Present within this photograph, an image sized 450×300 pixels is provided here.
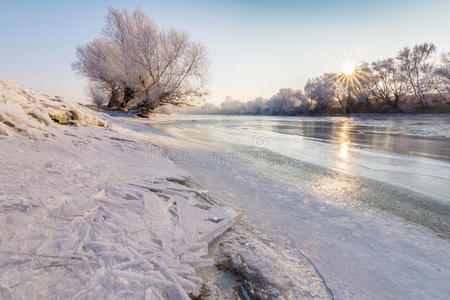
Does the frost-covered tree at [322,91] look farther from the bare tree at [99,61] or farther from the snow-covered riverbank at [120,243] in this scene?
the snow-covered riverbank at [120,243]

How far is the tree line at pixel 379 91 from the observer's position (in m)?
31.0

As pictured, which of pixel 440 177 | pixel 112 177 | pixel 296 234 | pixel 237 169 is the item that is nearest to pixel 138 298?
pixel 296 234

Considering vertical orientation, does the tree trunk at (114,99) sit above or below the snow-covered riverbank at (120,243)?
above

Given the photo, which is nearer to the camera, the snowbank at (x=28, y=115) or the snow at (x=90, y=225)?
the snow at (x=90, y=225)

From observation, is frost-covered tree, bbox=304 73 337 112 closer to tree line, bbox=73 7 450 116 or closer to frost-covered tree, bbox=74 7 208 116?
tree line, bbox=73 7 450 116

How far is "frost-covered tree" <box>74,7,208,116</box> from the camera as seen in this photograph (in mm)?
16891

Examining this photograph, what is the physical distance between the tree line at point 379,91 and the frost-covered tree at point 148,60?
348 centimetres

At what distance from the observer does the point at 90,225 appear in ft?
4.43

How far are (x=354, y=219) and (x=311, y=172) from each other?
5.19ft

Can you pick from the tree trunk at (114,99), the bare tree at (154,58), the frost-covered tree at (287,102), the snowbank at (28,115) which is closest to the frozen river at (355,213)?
the snowbank at (28,115)

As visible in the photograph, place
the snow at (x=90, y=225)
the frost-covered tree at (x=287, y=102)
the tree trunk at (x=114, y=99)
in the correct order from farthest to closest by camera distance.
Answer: the frost-covered tree at (x=287, y=102) < the tree trunk at (x=114, y=99) < the snow at (x=90, y=225)

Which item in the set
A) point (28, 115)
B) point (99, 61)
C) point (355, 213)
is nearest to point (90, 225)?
point (355, 213)

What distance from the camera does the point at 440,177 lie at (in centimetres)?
316

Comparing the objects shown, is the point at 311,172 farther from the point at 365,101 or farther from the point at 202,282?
the point at 365,101
